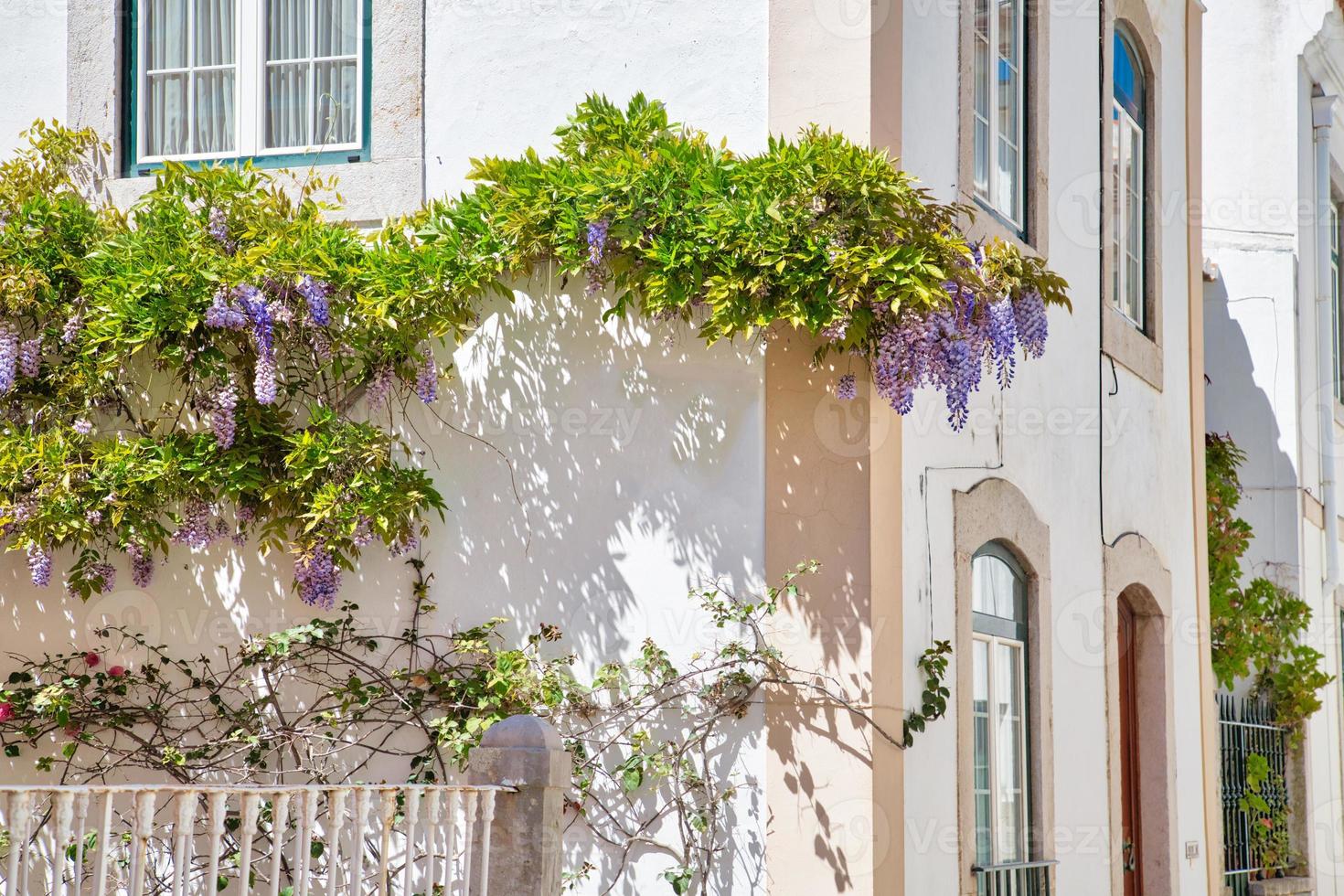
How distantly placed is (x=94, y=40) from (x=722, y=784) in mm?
4488

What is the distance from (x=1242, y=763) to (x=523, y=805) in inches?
342

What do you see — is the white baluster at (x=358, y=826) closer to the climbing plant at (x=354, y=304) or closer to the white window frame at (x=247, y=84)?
the climbing plant at (x=354, y=304)

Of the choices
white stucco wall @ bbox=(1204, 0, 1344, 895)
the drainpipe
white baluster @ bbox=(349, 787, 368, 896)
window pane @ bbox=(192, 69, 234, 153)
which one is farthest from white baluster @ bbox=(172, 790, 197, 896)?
the drainpipe

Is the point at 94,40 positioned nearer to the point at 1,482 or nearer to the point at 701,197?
the point at 1,482

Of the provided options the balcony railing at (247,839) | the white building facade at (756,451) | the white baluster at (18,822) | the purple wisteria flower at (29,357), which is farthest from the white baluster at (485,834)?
the purple wisteria flower at (29,357)

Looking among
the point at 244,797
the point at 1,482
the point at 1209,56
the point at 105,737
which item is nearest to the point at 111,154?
the point at 1,482

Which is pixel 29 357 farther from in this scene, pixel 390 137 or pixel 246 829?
pixel 246 829

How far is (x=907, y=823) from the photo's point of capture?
22.6ft

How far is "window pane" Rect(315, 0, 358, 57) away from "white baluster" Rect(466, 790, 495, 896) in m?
3.91

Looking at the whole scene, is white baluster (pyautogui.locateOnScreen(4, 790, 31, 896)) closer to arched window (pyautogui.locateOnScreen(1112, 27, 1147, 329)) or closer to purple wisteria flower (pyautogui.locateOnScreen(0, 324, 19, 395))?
purple wisteria flower (pyautogui.locateOnScreen(0, 324, 19, 395))

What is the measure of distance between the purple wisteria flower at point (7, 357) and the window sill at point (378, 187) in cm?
90

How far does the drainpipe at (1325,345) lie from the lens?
45.2 ft

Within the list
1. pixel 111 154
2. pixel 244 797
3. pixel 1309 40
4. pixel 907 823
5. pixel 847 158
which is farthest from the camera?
pixel 1309 40

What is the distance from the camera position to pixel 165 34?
318 inches
